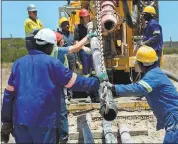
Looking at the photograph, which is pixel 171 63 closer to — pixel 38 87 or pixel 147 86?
pixel 147 86

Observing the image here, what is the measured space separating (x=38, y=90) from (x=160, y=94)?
1573mm

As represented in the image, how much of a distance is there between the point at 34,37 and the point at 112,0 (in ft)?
16.7

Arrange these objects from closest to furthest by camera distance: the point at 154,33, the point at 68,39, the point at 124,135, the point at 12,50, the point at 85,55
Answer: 1. the point at 124,135
2. the point at 154,33
3. the point at 68,39
4. the point at 85,55
5. the point at 12,50

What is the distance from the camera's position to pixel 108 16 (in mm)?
9672

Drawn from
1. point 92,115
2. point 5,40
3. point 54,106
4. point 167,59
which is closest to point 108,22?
point 92,115

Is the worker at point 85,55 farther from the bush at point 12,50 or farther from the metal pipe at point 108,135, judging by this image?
the bush at point 12,50

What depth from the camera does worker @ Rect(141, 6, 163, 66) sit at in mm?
10383

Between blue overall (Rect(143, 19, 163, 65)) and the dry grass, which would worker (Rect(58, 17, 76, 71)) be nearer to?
blue overall (Rect(143, 19, 163, 65))

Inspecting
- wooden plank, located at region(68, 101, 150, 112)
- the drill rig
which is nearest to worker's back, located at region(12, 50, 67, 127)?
wooden plank, located at region(68, 101, 150, 112)

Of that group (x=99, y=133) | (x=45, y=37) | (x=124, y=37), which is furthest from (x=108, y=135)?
(x=124, y=37)

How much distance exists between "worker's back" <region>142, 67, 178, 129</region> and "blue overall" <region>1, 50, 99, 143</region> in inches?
38.2

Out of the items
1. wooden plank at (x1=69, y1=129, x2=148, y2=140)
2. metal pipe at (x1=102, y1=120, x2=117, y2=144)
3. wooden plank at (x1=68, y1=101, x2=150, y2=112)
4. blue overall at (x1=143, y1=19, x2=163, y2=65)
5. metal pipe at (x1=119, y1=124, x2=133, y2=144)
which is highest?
blue overall at (x1=143, y1=19, x2=163, y2=65)

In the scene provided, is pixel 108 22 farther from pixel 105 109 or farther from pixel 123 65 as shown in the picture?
pixel 105 109

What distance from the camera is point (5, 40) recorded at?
123 feet
